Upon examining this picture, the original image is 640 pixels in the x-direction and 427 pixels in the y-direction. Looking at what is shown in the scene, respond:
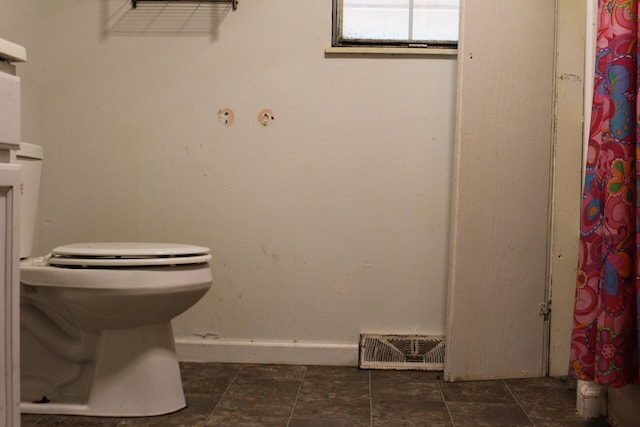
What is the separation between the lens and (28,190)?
1.87 m

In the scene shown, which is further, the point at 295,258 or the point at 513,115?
the point at 295,258

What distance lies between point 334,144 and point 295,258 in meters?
0.44

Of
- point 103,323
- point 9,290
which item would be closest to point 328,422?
point 103,323

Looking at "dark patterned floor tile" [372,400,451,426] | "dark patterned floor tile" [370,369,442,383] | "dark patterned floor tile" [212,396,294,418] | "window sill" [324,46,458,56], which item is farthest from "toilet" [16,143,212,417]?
"window sill" [324,46,458,56]

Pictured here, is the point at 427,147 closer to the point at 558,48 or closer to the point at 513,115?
the point at 513,115

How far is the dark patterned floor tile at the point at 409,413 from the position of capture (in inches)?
67.2

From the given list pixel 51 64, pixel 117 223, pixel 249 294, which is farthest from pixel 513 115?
pixel 51 64

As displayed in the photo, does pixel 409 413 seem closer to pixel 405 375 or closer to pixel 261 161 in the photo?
pixel 405 375

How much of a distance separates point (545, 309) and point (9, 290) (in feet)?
5.51

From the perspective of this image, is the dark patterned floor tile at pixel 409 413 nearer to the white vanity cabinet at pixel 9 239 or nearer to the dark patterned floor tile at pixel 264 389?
the dark patterned floor tile at pixel 264 389

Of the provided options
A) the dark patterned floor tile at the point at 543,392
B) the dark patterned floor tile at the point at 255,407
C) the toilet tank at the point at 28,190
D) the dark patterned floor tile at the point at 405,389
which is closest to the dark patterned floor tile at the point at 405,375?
the dark patterned floor tile at the point at 405,389

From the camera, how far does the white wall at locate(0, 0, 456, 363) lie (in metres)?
2.28

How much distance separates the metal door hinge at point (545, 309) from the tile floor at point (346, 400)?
0.72 ft

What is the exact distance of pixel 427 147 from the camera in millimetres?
2279
